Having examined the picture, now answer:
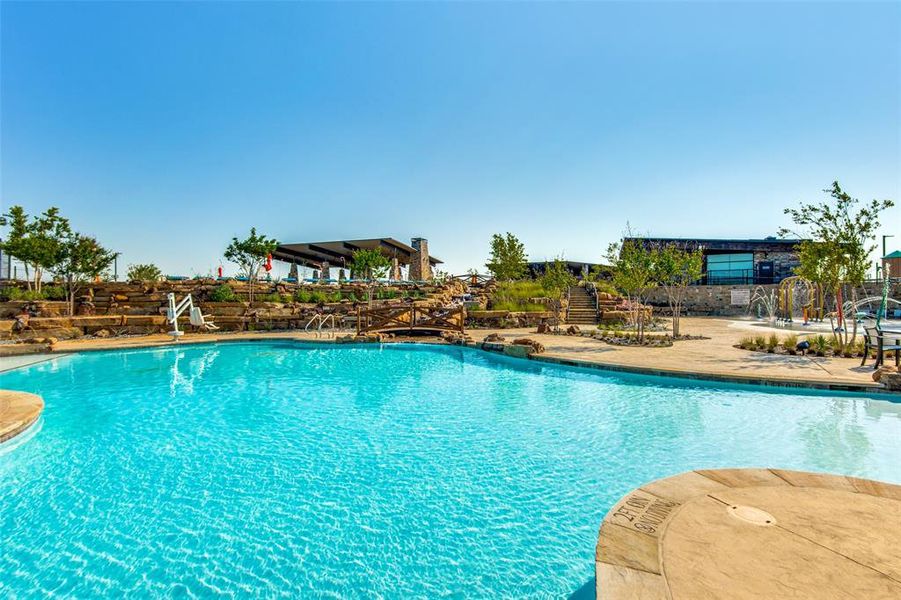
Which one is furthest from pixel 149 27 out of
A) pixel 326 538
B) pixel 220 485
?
pixel 326 538

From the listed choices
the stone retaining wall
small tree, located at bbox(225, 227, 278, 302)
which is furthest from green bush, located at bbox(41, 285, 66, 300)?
small tree, located at bbox(225, 227, 278, 302)

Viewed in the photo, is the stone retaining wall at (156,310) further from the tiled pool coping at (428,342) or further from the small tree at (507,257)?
the small tree at (507,257)

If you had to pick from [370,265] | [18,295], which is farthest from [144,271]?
[370,265]

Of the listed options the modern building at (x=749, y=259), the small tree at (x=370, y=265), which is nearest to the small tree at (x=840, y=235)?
the modern building at (x=749, y=259)

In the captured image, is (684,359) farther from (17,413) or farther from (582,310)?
(17,413)

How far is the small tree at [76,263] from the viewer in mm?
15961

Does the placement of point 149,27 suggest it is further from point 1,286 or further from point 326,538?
point 1,286

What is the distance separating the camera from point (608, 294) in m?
20.9

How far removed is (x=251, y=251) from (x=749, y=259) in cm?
3268

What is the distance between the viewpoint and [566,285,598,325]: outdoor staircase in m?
19.1

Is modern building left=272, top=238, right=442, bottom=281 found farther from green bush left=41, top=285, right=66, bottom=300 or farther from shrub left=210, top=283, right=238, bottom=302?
green bush left=41, top=285, right=66, bottom=300

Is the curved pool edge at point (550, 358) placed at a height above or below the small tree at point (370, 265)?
below

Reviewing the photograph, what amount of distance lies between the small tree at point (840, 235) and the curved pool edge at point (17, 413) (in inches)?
613

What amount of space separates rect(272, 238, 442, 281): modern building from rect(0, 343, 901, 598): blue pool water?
18.5 metres
